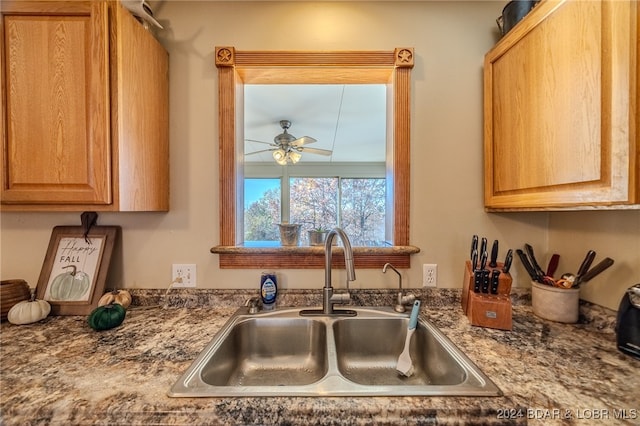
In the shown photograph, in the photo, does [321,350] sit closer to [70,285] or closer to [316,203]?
[70,285]

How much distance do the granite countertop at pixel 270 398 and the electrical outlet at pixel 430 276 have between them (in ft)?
0.68

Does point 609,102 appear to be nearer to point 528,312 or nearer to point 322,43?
point 528,312

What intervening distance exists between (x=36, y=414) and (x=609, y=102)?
1697 millimetres

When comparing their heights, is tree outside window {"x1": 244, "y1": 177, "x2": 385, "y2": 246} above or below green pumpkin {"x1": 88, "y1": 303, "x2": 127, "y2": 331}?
above

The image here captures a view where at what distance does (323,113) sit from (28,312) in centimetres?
271

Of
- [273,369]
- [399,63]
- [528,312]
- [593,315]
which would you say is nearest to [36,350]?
[273,369]

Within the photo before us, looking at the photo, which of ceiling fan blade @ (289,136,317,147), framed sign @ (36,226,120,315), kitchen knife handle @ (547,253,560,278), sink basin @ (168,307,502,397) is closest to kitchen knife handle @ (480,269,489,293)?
sink basin @ (168,307,502,397)

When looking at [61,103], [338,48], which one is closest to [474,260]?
[338,48]

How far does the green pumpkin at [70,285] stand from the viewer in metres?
1.17

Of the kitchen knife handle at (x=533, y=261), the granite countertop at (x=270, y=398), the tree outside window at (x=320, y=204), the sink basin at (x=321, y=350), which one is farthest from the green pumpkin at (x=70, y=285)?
the tree outside window at (x=320, y=204)

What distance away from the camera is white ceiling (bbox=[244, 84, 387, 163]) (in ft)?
7.92

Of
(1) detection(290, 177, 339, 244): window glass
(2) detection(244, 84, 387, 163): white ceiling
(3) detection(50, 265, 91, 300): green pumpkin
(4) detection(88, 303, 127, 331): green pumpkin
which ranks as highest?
(2) detection(244, 84, 387, 163): white ceiling

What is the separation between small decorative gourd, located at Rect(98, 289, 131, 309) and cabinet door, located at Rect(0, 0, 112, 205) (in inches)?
18.0

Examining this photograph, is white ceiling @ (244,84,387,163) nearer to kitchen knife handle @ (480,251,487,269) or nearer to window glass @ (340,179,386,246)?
window glass @ (340,179,386,246)
